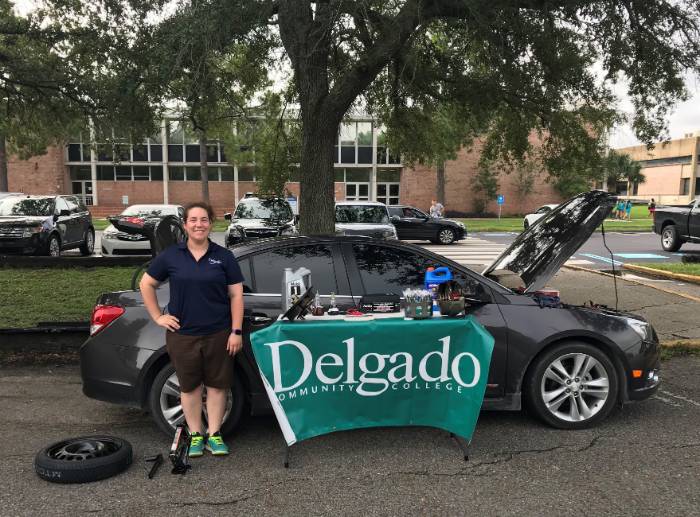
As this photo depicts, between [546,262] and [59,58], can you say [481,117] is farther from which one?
[59,58]

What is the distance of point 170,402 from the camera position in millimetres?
3914

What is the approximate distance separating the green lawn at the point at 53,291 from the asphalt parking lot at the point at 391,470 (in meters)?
2.94

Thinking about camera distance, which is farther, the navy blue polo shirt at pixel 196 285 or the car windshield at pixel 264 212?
the car windshield at pixel 264 212

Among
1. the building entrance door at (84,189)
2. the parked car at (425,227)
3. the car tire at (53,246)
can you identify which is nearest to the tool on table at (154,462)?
the car tire at (53,246)

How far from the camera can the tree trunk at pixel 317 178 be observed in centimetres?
774

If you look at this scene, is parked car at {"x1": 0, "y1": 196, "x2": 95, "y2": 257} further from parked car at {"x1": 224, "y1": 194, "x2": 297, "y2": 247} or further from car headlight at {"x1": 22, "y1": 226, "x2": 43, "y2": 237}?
parked car at {"x1": 224, "y1": 194, "x2": 297, "y2": 247}

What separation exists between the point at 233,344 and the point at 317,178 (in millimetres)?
4616

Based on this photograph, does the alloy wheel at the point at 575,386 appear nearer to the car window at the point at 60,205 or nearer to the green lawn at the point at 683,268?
the green lawn at the point at 683,268

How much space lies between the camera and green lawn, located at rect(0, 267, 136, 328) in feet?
24.2

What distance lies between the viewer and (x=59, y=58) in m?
11.1

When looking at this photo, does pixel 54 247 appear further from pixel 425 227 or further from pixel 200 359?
pixel 425 227

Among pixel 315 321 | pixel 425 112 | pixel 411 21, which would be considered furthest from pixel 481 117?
pixel 315 321

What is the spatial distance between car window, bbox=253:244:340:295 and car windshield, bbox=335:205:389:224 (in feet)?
42.8

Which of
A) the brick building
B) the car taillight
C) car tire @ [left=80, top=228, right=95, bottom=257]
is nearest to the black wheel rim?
the car taillight
